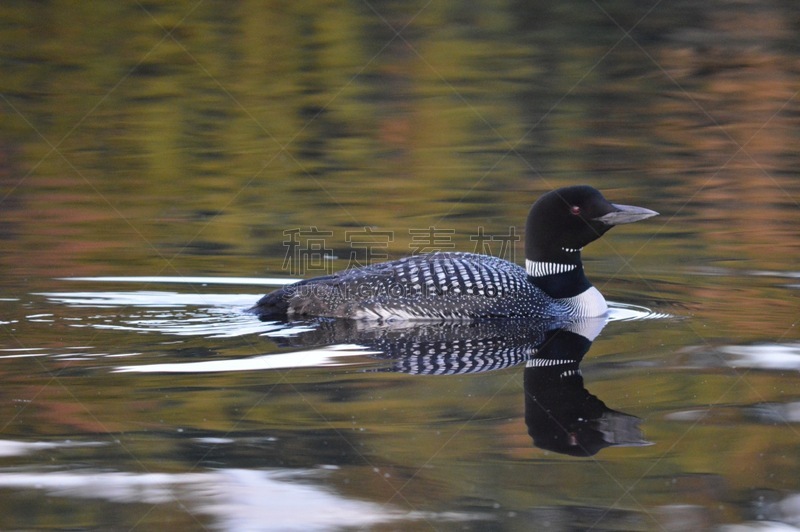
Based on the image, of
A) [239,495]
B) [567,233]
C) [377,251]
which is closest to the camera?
[239,495]

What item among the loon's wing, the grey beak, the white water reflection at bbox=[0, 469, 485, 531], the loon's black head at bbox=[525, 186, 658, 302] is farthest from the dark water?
the grey beak

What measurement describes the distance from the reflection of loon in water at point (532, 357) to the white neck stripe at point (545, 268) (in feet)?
1.07

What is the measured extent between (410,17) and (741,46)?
12.6 ft

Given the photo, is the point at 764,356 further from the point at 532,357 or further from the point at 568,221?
the point at 568,221

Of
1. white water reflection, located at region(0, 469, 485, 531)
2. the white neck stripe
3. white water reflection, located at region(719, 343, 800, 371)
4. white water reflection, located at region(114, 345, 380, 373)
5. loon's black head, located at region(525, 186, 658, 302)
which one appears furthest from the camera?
the white neck stripe

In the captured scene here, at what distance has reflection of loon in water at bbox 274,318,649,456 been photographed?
377cm

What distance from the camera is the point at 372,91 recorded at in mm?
12297

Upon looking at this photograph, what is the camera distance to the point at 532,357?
15.8 ft

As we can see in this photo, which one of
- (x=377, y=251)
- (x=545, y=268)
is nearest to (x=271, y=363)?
(x=545, y=268)

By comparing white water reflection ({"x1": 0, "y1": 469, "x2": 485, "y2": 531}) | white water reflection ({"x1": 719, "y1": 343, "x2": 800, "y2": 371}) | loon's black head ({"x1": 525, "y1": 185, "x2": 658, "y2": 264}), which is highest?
loon's black head ({"x1": 525, "y1": 185, "x2": 658, "y2": 264})

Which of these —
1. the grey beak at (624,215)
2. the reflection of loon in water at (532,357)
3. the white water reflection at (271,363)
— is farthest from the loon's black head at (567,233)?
the white water reflection at (271,363)

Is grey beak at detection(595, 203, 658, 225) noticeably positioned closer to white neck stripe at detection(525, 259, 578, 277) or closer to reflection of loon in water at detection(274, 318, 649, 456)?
white neck stripe at detection(525, 259, 578, 277)

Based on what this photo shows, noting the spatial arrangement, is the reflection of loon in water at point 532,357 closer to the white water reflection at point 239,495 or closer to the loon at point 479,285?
the loon at point 479,285

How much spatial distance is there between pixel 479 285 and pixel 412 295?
0.32 meters
